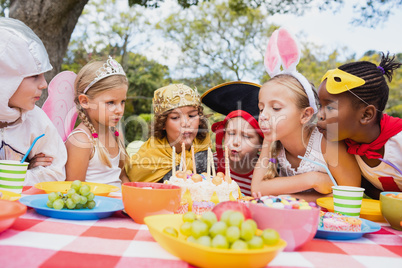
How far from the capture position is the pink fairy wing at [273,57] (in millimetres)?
1910

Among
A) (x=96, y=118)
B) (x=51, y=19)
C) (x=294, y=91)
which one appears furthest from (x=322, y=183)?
(x=51, y=19)

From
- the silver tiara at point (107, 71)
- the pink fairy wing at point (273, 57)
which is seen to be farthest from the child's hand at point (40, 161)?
the pink fairy wing at point (273, 57)

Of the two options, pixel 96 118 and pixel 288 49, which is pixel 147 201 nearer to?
pixel 288 49

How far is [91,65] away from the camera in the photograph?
7.52 ft

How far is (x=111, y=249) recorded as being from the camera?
76 centimetres

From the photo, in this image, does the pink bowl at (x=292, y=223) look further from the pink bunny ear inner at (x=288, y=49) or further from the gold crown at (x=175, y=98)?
the gold crown at (x=175, y=98)

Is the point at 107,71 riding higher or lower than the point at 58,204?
higher

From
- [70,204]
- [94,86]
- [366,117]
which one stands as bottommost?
[70,204]

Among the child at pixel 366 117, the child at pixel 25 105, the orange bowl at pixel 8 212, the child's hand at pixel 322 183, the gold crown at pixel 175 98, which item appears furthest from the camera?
the gold crown at pixel 175 98

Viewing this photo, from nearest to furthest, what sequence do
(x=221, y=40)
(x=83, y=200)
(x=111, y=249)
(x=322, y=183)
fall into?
(x=111, y=249)
(x=83, y=200)
(x=322, y=183)
(x=221, y=40)

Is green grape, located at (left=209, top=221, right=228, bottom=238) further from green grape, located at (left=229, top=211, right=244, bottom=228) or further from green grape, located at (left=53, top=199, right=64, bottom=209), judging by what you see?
green grape, located at (left=53, top=199, right=64, bottom=209)

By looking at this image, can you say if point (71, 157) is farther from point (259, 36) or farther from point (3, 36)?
point (259, 36)

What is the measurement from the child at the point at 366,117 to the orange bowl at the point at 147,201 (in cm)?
109

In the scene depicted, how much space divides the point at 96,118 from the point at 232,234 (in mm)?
1798
